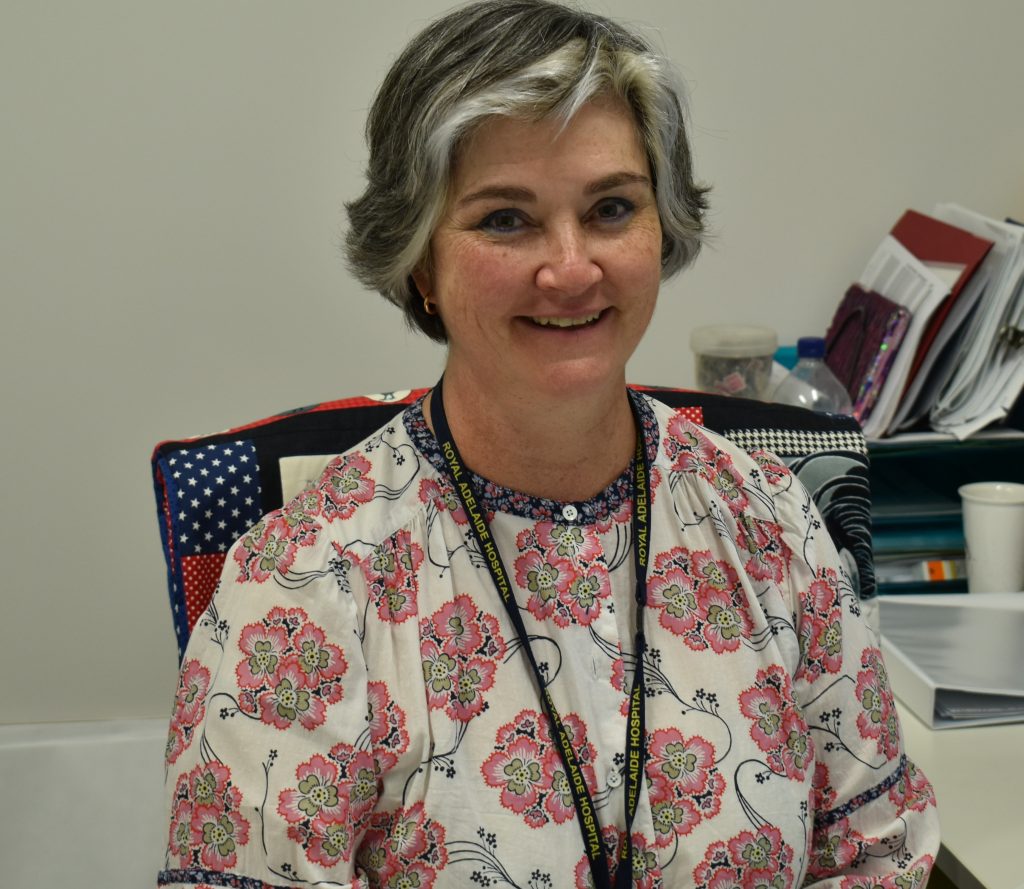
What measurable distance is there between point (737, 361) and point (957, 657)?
2.03 feet

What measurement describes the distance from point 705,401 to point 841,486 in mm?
203

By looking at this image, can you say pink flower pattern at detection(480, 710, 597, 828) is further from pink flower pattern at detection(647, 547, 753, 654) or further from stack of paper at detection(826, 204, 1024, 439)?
stack of paper at detection(826, 204, 1024, 439)

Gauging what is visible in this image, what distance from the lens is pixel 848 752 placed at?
1.20 m

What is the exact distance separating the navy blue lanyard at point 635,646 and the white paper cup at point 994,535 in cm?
Answer: 86

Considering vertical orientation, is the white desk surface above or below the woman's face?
below

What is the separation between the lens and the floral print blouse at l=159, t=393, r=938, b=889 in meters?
1.04

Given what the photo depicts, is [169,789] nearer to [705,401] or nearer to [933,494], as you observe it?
[705,401]

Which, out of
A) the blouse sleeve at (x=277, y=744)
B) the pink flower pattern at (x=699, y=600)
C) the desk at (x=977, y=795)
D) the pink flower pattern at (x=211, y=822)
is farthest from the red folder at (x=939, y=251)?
the pink flower pattern at (x=211, y=822)

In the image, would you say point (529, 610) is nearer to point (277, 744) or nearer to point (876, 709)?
point (277, 744)

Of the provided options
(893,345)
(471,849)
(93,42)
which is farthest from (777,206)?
(471,849)

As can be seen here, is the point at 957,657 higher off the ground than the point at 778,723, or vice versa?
the point at 778,723

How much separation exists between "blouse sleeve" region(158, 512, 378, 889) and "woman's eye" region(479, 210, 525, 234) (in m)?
0.35

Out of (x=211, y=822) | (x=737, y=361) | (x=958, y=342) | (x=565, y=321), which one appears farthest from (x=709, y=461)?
(x=958, y=342)

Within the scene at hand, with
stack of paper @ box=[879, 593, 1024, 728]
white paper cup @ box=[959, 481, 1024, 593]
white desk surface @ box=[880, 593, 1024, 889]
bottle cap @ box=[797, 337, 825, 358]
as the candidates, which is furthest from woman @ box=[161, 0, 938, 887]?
bottle cap @ box=[797, 337, 825, 358]
